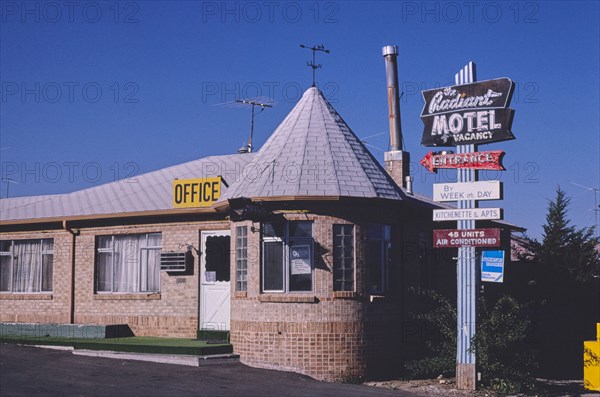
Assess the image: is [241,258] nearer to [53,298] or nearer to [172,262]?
[172,262]

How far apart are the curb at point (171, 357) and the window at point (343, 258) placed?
110 inches

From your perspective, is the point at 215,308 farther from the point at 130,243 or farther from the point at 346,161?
the point at 346,161

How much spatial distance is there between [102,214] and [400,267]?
8.29 metres

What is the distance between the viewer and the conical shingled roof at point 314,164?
18047 millimetres

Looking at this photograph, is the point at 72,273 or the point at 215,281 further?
the point at 72,273

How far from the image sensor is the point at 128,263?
22.6 metres

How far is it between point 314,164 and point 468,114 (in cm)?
352

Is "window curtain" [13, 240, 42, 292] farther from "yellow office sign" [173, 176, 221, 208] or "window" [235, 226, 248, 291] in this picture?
"window" [235, 226, 248, 291]

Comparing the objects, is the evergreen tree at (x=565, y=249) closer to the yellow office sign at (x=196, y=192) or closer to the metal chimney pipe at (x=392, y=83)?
the metal chimney pipe at (x=392, y=83)

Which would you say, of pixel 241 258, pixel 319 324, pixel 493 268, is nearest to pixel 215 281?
pixel 241 258

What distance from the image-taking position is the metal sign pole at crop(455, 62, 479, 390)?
1700 centimetres

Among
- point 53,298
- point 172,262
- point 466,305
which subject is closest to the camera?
point 466,305

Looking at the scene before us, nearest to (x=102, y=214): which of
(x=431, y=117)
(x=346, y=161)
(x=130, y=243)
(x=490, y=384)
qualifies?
(x=130, y=243)

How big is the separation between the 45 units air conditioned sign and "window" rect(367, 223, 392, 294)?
226cm
